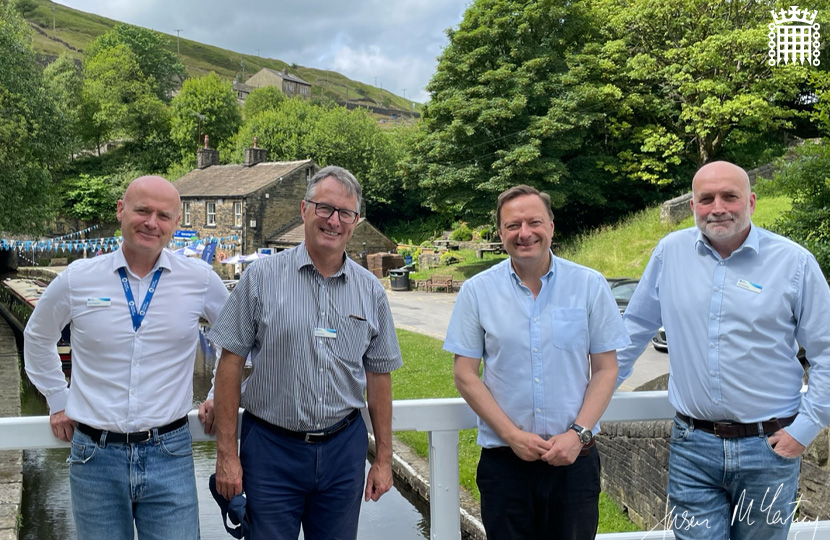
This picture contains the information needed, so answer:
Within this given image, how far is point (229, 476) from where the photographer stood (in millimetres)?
2395

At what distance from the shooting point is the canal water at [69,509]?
673cm

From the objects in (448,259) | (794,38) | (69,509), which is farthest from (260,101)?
(69,509)

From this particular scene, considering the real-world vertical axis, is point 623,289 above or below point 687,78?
below

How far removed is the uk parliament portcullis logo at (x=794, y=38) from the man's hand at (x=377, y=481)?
26.0 m

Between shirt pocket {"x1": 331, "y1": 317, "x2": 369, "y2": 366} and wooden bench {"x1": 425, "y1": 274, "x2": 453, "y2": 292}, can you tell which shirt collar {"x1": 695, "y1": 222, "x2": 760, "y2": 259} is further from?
wooden bench {"x1": 425, "y1": 274, "x2": 453, "y2": 292}

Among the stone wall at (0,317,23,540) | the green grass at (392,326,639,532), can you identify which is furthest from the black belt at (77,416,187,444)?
the stone wall at (0,317,23,540)

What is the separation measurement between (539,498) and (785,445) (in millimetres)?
904

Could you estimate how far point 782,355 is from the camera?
2.52 metres

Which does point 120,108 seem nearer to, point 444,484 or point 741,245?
point 444,484

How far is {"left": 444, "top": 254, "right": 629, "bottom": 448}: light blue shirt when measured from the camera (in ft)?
8.13

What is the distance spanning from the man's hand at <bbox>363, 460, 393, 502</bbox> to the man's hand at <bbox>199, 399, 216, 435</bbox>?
2.07 ft

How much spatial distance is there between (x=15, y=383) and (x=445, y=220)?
112 ft

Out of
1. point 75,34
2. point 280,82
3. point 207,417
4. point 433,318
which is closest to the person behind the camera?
point 207,417

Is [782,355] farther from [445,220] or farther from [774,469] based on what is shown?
[445,220]
